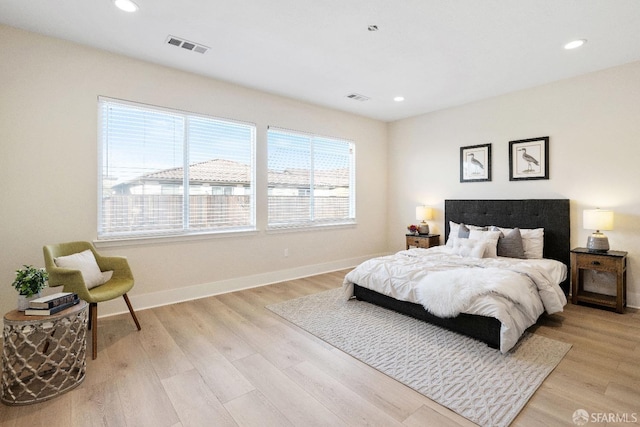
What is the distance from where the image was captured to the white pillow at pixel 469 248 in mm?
3797

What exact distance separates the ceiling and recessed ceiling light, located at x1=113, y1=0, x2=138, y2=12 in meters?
0.05

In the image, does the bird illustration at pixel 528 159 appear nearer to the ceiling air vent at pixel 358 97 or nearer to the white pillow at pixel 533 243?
the white pillow at pixel 533 243

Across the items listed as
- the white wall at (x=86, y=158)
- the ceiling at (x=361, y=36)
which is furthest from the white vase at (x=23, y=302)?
the ceiling at (x=361, y=36)

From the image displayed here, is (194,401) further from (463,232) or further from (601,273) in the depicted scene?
(601,273)

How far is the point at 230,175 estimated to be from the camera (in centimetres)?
419

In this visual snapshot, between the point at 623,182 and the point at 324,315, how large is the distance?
3813mm

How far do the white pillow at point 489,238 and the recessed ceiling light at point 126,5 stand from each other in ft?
14.3

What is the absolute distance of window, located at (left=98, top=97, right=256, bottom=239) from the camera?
3346mm

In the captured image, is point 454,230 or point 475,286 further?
point 454,230

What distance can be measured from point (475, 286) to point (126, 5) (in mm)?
3738

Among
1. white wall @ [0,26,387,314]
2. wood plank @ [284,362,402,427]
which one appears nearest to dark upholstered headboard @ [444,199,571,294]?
white wall @ [0,26,387,314]

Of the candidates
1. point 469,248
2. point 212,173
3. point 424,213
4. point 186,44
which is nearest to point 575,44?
point 469,248

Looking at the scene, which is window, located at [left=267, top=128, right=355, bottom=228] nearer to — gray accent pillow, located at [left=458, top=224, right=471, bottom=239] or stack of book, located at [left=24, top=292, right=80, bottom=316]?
gray accent pillow, located at [left=458, top=224, right=471, bottom=239]

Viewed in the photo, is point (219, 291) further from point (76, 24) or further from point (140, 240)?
point (76, 24)
